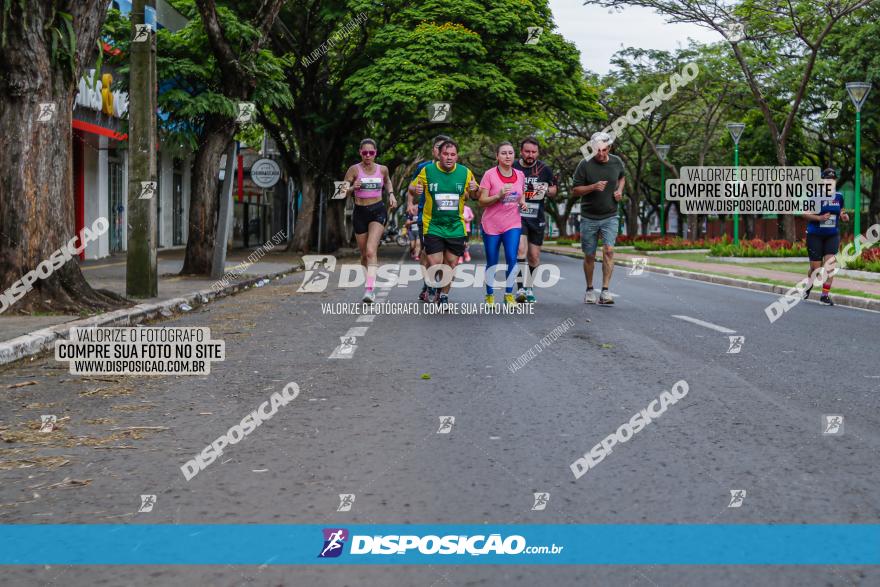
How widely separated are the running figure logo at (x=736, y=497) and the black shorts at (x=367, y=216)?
9028mm

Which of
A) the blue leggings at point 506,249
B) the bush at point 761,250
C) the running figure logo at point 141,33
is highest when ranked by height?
the running figure logo at point 141,33

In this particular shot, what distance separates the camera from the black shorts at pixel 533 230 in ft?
42.2

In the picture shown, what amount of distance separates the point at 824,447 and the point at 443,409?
6.73 feet

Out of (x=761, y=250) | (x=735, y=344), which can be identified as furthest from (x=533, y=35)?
(x=735, y=344)

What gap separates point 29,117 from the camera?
33.1ft

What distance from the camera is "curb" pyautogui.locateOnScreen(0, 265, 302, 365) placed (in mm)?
7828

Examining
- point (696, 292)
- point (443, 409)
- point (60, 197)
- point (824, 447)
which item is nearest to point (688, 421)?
point (824, 447)

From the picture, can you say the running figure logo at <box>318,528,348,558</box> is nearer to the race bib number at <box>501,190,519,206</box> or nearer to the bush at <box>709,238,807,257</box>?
the race bib number at <box>501,190,519,206</box>

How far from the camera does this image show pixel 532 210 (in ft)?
42.1

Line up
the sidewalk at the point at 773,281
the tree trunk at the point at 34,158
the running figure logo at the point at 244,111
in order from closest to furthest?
the tree trunk at the point at 34,158
the sidewalk at the point at 773,281
the running figure logo at the point at 244,111

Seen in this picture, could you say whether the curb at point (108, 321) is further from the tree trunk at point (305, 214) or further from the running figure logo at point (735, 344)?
the tree trunk at point (305, 214)

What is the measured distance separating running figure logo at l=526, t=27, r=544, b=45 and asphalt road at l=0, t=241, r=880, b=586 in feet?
77.4

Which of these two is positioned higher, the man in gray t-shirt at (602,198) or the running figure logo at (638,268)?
the man in gray t-shirt at (602,198)

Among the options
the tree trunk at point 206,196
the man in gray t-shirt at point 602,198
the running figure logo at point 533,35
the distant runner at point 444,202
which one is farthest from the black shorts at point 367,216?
the running figure logo at point 533,35
